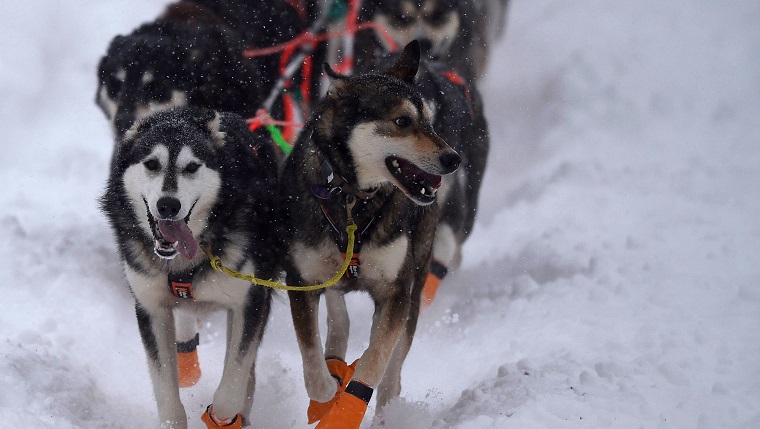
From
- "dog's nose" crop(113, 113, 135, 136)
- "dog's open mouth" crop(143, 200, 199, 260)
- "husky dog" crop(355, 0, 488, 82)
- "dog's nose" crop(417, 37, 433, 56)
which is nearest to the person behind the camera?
"dog's open mouth" crop(143, 200, 199, 260)

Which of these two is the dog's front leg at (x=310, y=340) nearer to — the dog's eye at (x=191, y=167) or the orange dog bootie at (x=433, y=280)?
the dog's eye at (x=191, y=167)

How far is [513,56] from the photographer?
8.34m

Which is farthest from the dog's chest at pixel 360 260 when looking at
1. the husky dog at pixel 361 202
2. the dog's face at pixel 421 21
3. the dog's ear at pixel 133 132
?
the dog's face at pixel 421 21

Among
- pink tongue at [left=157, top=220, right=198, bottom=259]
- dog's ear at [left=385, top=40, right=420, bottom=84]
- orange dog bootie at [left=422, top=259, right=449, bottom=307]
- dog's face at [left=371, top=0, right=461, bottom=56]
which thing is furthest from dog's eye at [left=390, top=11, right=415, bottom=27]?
pink tongue at [left=157, top=220, right=198, bottom=259]

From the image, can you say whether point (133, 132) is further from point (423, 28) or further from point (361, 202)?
point (423, 28)

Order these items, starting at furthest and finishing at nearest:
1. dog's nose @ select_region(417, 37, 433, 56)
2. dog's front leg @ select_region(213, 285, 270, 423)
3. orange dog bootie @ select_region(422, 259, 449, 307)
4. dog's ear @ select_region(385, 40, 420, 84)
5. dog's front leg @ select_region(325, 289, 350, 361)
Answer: dog's nose @ select_region(417, 37, 433, 56) → orange dog bootie @ select_region(422, 259, 449, 307) → dog's front leg @ select_region(325, 289, 350, 361) → dog's ear @ select_region(385, 40, 420, 84) → dog's front leg @ select_region(213, 285, 270, 423)

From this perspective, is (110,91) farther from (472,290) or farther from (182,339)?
(472,290)

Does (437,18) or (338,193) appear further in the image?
(437,18)

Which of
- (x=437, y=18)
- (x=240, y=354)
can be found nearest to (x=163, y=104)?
(x=240, y=354)

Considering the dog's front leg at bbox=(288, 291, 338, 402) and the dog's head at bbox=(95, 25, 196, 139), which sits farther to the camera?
the dog's head at bbox=(95, 25, 196, 139)

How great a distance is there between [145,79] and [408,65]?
152 cm

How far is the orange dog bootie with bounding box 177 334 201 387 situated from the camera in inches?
145

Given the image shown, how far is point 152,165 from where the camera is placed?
103 inches

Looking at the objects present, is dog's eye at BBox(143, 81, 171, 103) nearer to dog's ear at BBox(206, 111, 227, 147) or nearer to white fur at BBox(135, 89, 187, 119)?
white fur at BBox(135, 89, 187, 119)
